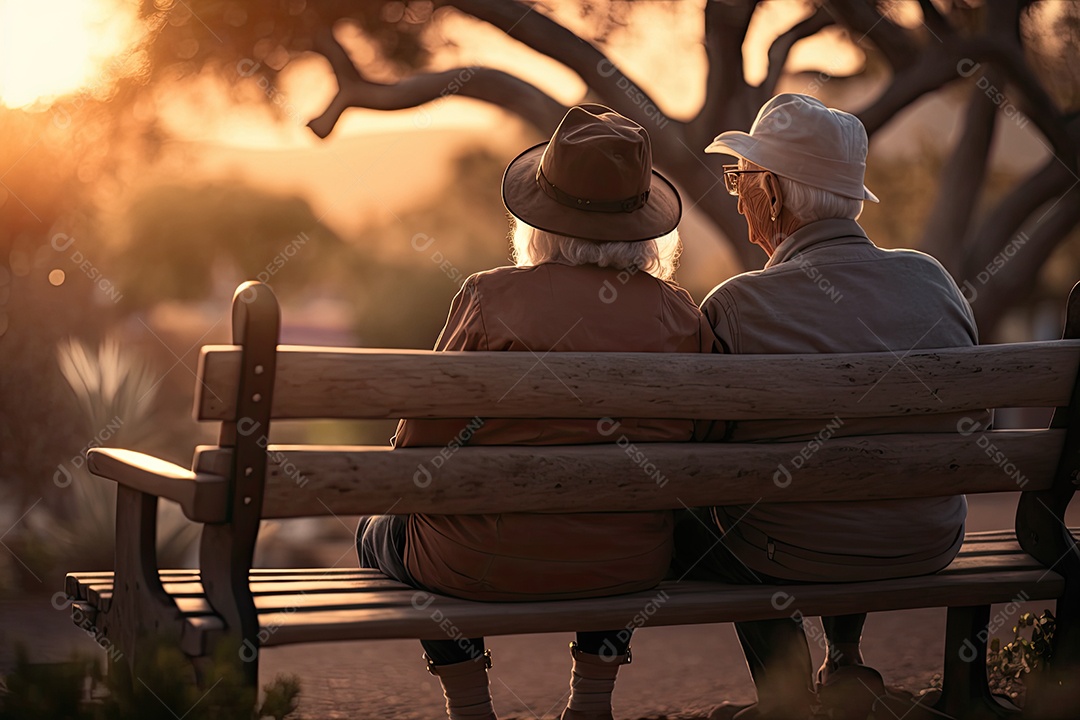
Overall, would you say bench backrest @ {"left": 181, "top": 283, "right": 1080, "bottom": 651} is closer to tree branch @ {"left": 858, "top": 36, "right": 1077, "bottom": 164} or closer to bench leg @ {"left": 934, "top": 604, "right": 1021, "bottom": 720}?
bench leg @ {"left": 934, "top": 604, "right": 1021, "bottom": 720}

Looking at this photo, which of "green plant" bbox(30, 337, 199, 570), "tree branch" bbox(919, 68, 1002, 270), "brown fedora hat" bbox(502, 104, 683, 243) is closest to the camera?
"brown fedora hat" bbox(502, 104, 683, 243)

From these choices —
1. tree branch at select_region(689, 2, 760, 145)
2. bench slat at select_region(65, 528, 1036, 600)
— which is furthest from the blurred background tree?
bench slat at select_region(65, 528, 1036, 600)

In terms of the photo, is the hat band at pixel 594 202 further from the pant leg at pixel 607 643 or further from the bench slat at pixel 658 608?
the pant leg at pixel 607 643

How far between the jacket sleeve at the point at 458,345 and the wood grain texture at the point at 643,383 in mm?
144

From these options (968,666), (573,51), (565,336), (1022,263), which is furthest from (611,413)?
(1022,263)

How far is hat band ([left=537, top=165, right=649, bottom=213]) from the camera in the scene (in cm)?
281

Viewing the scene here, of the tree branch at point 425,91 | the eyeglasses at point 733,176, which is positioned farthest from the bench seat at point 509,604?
the tree branch at point 425,91

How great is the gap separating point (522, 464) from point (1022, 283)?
6239 millimetres

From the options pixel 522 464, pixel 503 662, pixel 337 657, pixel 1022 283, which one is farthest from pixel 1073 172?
pixel 522 464

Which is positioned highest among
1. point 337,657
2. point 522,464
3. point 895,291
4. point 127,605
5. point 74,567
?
point 895,291

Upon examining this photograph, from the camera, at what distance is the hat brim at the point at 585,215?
279 cm

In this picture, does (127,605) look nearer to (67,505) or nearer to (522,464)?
(522,464)

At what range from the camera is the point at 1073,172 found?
791cm

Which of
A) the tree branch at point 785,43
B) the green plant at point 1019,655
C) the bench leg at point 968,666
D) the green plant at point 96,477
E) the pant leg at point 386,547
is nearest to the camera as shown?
the pant leg at point 386,547
